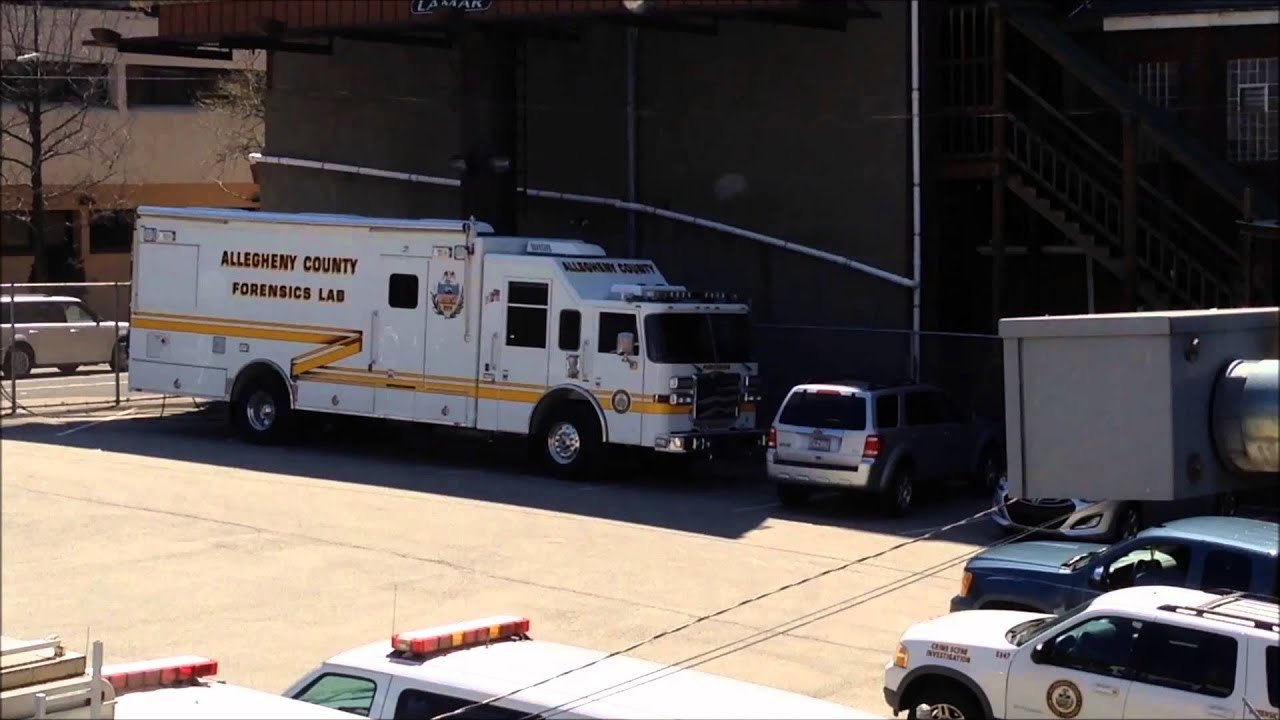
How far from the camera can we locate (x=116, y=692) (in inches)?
295

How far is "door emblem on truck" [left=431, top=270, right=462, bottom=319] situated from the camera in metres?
22.9

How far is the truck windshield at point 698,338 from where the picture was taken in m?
21.6

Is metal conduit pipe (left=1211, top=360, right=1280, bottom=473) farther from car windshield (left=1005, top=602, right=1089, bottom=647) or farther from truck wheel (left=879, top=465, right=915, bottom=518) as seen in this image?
truck wheel (left=879, top=465, right=915, bottom=518)

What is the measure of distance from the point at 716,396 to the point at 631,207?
19.3ft

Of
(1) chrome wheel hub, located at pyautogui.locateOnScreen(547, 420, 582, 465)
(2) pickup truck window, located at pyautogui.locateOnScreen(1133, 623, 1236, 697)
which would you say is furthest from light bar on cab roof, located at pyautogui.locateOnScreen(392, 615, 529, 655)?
(1) chrome wheel hub, located at pyautogui.locateOnScreen(547, 420, 582, 465)

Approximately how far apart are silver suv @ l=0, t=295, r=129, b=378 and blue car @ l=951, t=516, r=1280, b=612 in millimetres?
24723

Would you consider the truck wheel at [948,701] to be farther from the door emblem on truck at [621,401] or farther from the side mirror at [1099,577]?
the door emblem on truck at [621,401]

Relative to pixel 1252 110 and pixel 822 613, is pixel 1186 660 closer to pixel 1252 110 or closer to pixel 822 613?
pixel 822 613

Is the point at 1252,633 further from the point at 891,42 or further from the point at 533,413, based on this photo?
the point at 891,42

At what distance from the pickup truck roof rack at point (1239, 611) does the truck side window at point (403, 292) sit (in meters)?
14.8

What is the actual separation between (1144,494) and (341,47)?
87.6 ft

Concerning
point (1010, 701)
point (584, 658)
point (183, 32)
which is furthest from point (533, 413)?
point (584, 658)

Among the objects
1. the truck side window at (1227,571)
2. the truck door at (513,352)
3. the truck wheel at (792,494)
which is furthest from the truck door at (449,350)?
the truck side window at (1227,571)

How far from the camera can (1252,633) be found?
9.50 metres
